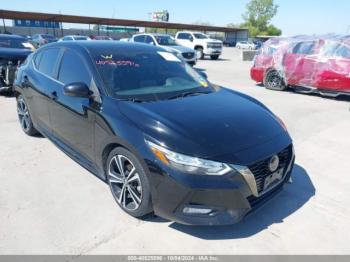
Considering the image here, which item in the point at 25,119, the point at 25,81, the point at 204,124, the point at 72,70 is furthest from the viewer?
the point at 25,119

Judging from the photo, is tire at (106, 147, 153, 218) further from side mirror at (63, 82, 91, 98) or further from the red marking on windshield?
the red marking on windshield

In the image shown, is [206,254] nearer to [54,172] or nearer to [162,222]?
[162,222]

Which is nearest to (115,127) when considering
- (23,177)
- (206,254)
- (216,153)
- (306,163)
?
(216,153)

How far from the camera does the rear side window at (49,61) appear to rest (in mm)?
4279

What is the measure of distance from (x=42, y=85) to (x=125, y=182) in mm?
2242

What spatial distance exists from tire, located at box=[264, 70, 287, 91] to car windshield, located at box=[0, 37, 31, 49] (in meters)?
8.11

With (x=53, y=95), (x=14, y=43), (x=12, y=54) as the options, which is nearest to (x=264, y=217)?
(x=53, y=95)

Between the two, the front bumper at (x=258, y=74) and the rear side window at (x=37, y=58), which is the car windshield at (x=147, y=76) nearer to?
the rear side window at (x=37, y=58)

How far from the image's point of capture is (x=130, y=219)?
3.11m

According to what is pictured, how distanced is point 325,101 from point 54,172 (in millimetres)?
7837

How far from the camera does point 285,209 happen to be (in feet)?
10.8

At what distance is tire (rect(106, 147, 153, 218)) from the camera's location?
283cm

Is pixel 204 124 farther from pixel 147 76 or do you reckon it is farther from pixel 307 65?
pixel 307 65

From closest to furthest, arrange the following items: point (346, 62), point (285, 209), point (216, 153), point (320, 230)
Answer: point (216, 153), point (320, 230), point (285, 209), point (346, 62)
